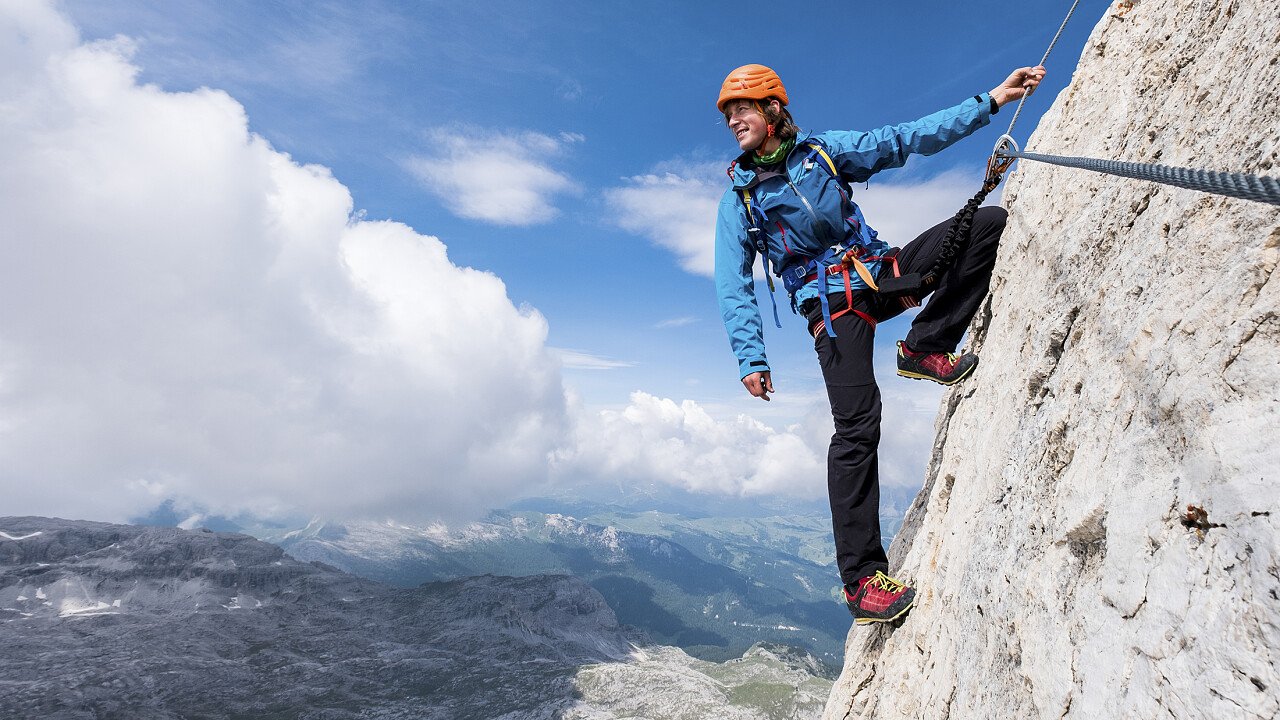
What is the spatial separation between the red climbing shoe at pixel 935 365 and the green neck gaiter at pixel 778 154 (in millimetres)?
3125

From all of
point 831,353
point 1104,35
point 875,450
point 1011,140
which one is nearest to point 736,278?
point 831,353

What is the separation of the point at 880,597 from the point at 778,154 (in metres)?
5.44

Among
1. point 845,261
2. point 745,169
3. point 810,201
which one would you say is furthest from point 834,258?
point 745,169

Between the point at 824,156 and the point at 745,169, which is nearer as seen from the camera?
the point at 824,156

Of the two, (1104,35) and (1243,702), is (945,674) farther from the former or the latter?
(1104,35)

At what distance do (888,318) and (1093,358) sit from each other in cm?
334

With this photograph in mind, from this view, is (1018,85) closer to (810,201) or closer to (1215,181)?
(810,201)

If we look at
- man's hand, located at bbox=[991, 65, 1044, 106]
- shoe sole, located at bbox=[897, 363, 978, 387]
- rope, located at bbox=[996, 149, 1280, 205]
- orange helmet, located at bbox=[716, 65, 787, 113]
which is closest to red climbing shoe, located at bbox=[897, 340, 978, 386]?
shoe sole, located at bbox=[897, 363, 978, 387]

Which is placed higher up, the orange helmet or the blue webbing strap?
the orange helmet

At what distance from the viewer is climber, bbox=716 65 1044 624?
6.75 metres

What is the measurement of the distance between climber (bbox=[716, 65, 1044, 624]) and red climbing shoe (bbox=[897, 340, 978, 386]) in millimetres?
52

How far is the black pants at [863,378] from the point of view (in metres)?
6.71

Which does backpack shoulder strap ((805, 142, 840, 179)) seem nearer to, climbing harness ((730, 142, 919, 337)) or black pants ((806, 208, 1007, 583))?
climbing harness ((730, 142, 919, 337))

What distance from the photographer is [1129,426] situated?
11.6 ft
